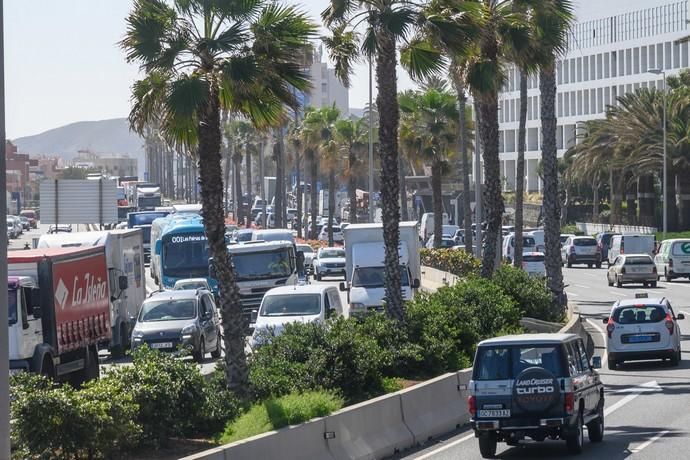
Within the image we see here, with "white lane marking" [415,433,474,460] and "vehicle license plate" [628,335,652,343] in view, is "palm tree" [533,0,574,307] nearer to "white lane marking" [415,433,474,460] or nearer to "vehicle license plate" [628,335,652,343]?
"vehicle license plate" [628,335,652,343]

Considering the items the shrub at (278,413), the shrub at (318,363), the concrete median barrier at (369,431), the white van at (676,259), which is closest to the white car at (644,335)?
the shrub at (318,363)

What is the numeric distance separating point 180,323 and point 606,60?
87313mm

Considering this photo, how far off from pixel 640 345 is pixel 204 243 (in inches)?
840

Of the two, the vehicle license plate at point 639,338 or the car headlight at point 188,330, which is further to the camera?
the car headlight at point 188,330

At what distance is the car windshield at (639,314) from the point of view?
3047 cm

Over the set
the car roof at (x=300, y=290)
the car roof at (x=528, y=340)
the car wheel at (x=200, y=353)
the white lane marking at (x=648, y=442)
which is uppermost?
the car roof at (x=528, y=340)

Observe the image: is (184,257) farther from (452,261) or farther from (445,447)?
(445,447)

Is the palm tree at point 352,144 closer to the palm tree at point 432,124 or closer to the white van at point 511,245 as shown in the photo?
the white van at point 511,245

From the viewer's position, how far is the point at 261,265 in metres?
43.5

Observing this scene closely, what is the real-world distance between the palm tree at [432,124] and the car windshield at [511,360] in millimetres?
50595

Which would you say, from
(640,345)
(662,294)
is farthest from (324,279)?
(640,345)

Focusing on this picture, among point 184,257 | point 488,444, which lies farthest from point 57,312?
point 184,257

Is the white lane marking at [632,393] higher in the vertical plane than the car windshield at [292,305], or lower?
lower

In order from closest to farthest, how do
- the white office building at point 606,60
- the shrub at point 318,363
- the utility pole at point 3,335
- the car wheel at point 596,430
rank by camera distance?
the utility pole at point 3,335
the car wheel at point 596,430
the shrub at point 318,363
the white office building at point 606,60
